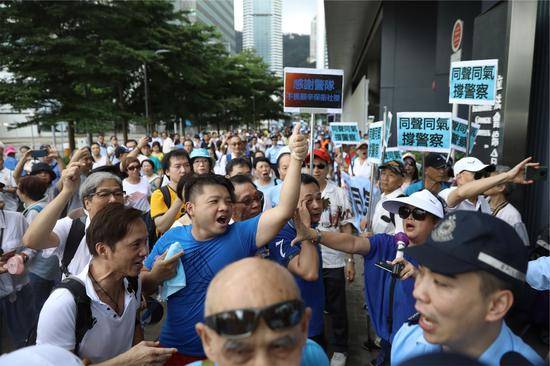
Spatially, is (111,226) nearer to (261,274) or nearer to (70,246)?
(70,246)

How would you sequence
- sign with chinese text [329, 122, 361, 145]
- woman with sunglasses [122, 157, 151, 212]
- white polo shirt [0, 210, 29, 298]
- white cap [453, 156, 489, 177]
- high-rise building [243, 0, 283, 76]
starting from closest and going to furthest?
white polo shirt [0, 210, 29, 298]
white cap [453, 156, 489, 177]
woman with sunglasses [122, 157, 151, 212]
high-rise building [243, 0, 283, 76]
sign with chinese text [329, 122, 361, 145]

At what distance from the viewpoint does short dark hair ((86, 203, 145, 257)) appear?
7.08 ft

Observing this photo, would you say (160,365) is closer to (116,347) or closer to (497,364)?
(116,347)

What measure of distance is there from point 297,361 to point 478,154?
690cm

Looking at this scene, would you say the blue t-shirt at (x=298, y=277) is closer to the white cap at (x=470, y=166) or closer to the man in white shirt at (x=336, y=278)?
the man in white shirt at (x=336, y=278)

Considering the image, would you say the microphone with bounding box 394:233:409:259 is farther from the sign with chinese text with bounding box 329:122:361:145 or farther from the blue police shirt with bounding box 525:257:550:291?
the sign with chinese text with bounding box 329:122:361:145

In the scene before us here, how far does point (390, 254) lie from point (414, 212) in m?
0.42

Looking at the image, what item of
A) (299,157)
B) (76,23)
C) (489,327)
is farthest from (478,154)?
(76,23)

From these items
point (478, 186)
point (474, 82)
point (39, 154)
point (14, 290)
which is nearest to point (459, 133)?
point (474, 82)

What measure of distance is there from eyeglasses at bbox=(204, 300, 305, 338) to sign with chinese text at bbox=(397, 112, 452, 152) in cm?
419

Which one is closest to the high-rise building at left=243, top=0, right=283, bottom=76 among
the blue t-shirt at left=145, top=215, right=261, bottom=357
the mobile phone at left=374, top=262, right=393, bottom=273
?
the blue t-shirt at left=145, top=215, right=261, bottom=357

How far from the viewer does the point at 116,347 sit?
2105mm

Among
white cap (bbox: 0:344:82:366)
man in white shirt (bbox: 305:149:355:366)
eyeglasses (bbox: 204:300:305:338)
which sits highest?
eyeglasses (bbox: 204:300:305:338)

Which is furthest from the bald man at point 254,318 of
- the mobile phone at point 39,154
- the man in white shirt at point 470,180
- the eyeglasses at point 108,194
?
the mobile phone at point 39,154
